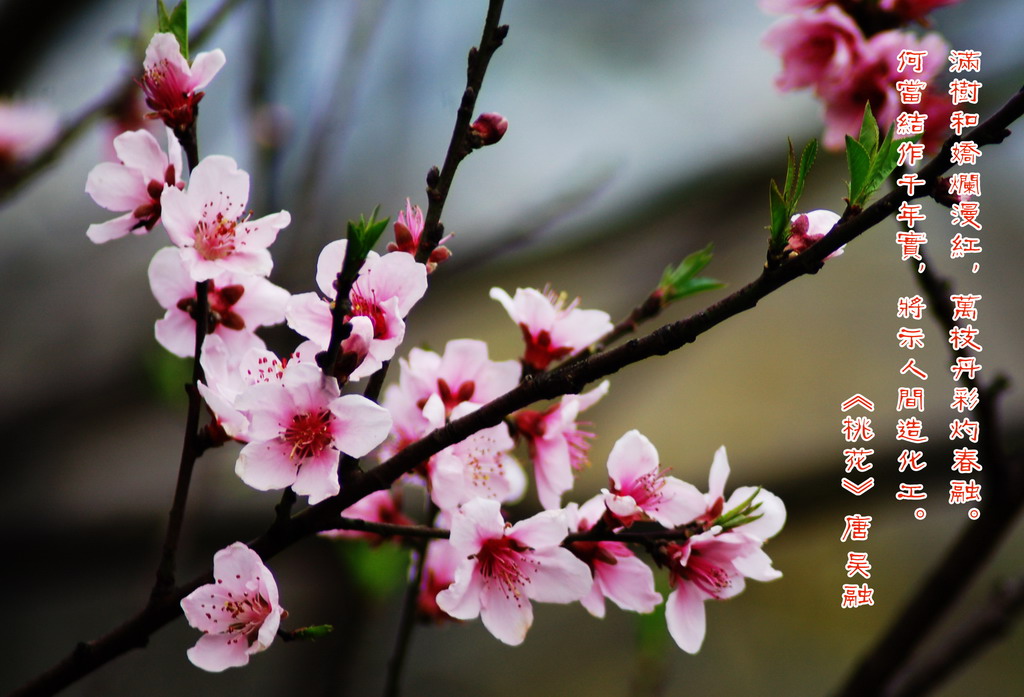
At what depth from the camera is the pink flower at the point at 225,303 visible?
0.68m

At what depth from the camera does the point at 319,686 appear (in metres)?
1.75

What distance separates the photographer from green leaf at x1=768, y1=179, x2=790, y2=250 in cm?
51

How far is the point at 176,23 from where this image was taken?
636 millimetres

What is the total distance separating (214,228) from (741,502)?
0.44m

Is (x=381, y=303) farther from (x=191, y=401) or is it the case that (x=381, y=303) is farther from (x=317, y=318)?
(x=191, y=401)

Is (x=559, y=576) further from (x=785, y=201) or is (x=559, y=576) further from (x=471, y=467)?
(x=785, y=201)

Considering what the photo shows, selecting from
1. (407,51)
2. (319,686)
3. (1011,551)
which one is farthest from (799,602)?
(407,51)

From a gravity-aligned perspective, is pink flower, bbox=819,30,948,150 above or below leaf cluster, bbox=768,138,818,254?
above

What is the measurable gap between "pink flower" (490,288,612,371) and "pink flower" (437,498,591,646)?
0.18m

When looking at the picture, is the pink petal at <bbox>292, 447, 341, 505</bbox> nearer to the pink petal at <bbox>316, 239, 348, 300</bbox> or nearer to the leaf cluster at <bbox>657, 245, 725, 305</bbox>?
the pink petal at <bbox>316, 239, 348, 300</bbox>

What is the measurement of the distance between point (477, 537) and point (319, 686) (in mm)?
1370

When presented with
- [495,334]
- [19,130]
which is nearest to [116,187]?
[19,130]


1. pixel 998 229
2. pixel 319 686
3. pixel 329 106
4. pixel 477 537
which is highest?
pixel 998 229

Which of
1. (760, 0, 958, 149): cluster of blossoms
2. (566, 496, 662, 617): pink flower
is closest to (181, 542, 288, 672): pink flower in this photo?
(566, 496, 662, 617): pink flower
